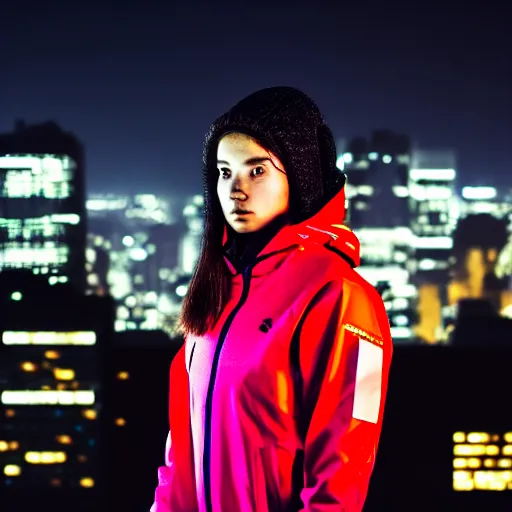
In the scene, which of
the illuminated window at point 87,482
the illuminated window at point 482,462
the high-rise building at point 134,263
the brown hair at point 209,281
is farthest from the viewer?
the high-rise building at point 134,263

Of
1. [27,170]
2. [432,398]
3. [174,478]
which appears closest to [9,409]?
[27,170]

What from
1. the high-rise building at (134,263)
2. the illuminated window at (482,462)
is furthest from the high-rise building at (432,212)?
the illuminated window at (482,462)

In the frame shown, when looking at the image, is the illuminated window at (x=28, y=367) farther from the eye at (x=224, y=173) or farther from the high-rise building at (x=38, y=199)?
the eye at (x=224, y=173)

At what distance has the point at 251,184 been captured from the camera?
149cm

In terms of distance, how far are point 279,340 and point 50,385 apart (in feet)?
156

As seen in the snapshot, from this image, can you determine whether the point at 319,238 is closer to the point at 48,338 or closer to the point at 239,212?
the point at 239,212

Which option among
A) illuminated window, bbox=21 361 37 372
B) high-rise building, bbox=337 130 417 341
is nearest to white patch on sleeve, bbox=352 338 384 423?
illuminated window, bbox=21 361 37 372

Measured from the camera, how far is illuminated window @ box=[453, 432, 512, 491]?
42.5 metres

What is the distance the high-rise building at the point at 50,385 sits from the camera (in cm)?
4419

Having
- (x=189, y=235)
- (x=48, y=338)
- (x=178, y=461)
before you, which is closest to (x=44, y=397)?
(x=48, y=338)

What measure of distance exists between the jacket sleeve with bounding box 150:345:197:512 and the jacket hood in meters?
0.35

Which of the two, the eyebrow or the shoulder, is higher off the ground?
the eyebrow

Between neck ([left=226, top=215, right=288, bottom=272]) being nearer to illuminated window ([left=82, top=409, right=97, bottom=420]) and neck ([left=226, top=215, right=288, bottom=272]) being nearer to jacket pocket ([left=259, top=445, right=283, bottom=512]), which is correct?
jacket pocket ([left=259, top=445, right=283, bottom=512])

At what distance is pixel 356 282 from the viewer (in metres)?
1.39
